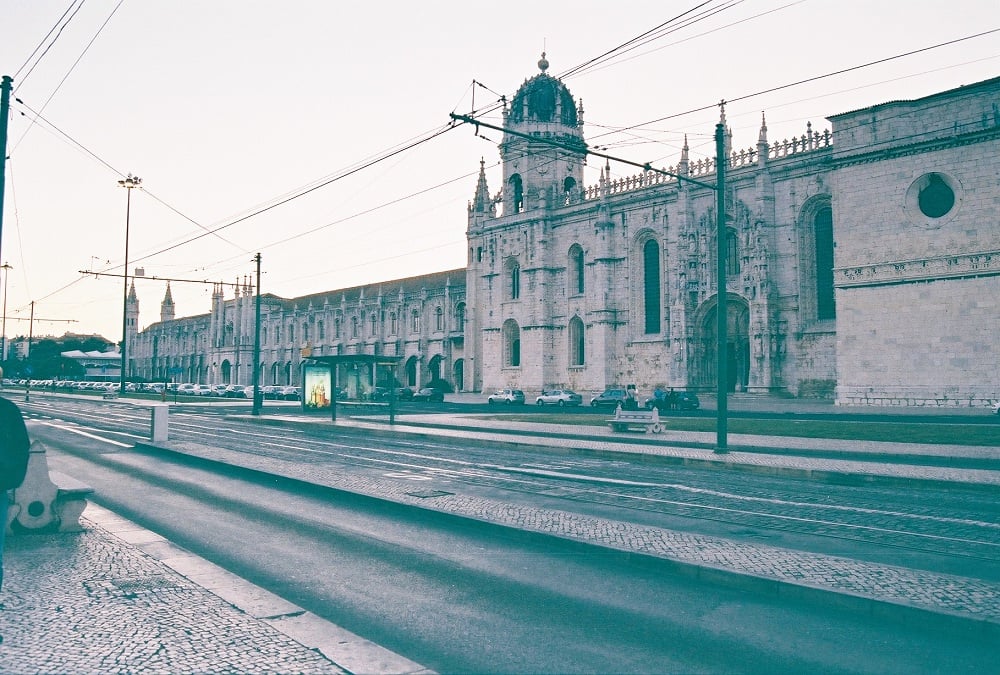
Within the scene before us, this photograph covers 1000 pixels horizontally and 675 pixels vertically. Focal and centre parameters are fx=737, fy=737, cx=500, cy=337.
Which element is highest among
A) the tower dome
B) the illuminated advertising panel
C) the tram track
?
the tower dome

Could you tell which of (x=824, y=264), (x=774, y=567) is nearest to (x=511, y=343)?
(x=824, y=264)

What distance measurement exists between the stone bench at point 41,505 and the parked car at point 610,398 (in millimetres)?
38223

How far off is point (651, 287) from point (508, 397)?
1276 centimetres

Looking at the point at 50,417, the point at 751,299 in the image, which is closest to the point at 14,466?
the point at 50,417

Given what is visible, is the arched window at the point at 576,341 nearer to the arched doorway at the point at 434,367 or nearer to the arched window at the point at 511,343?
the arched window at the point at 511,343

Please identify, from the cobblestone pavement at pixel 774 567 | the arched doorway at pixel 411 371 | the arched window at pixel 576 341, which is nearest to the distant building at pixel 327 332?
the arched doorway at pixel 411 371

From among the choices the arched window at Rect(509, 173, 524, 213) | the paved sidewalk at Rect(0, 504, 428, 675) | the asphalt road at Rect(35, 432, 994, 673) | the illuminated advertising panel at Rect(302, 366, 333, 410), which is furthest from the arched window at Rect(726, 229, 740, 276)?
the paved sidewalk at Rect(0, 504, 428, 675)

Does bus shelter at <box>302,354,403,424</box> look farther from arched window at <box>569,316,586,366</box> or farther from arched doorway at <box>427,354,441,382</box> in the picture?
arched doorway at <box>427,354,441,382</box>

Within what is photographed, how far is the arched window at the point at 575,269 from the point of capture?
54.0 metres

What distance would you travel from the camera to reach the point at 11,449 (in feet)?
15.3

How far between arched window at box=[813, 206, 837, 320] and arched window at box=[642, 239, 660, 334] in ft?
34.9

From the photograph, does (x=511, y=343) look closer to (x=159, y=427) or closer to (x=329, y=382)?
(x=329, y=382)

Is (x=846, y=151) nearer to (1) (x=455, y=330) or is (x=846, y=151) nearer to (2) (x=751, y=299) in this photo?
(2) (x=751, y=299)

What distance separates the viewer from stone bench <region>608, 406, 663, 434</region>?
Result: 24.2m
